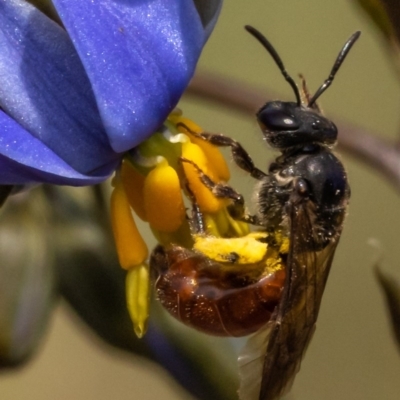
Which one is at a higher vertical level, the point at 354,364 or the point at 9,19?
the point at 9,19

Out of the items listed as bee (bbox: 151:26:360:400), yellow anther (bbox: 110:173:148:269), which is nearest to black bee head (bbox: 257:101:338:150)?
bee (bbox: 151:26:360:400)

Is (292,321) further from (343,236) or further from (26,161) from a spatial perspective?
(343,236)

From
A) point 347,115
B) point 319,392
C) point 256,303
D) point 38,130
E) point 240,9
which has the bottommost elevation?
point 319,392

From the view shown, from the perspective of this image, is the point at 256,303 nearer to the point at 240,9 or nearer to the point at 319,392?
the point at 319,392

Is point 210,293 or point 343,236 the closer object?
point 210,293

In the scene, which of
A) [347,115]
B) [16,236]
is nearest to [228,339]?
[16,236]

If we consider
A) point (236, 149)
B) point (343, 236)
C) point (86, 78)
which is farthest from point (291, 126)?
point (343, 236)
